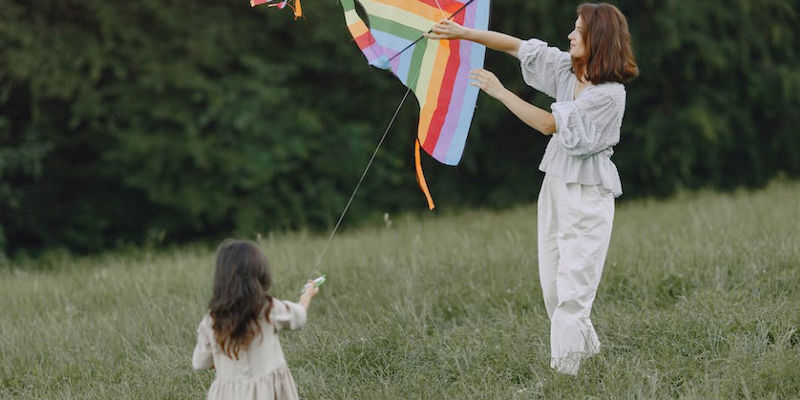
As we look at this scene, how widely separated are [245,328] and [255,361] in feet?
0.51

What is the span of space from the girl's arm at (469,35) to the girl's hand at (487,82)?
0.13 m

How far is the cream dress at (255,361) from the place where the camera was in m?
3.56

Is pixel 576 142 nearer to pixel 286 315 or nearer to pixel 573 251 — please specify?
pixel 573 251

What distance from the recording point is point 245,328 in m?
3.52

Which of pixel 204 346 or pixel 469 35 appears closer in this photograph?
pixel 204 346

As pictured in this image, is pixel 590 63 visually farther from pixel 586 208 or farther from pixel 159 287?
pixel 159 287

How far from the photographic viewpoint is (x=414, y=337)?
523cm

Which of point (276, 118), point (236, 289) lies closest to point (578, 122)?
point (236, 289)

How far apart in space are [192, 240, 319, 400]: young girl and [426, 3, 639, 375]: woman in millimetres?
1247

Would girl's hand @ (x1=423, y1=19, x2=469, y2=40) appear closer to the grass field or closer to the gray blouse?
the gray blouse

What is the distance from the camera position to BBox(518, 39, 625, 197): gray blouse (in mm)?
4059

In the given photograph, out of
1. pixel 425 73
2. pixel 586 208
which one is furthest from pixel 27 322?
pixel 586 208

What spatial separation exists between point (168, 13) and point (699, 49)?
7912mm

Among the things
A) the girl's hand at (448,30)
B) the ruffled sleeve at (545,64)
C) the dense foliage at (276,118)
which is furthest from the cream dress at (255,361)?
the dense foliage at (276,118)
